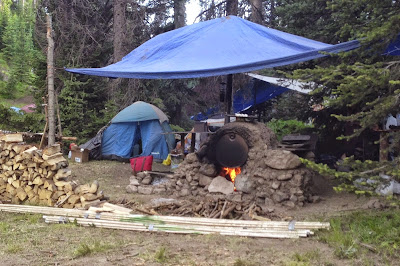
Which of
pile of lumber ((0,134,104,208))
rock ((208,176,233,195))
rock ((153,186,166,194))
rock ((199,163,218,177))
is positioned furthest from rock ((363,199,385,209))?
pile of lumber ((0,134,104,208))

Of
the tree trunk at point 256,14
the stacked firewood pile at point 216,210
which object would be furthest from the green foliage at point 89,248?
the tree trunk at point 256,14

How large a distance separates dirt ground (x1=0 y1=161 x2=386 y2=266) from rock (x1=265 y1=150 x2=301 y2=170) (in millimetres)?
1061

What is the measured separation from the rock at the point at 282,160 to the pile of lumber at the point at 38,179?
2819 millimetres

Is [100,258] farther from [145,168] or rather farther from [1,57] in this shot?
[1,57]

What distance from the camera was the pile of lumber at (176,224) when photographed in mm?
4500

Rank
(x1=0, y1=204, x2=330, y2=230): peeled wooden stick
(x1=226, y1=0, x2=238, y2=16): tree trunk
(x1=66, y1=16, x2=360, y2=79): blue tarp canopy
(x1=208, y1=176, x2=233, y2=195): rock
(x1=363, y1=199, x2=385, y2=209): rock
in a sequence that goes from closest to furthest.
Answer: (x1=0, y1=204, x2=330, y2=230): peeled wooden stick < (x1=363, y1=199, x2=385, y2=209): rock < (x1=66, y1=16, x2=360, y2=79): blue tarp canopy < (x1=208, y1=176, x2=233, y2=195): rock < (x1=226, y1=0, x2=238, y2=16): tree trunk

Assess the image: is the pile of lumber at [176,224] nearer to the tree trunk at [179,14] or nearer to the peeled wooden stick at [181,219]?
the peeled wooden stick at [181,219]

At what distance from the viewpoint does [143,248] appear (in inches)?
164

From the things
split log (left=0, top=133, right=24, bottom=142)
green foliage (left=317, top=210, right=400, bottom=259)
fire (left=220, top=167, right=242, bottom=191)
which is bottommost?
green foliage (left=317, top=210, right=400, bottom=259)

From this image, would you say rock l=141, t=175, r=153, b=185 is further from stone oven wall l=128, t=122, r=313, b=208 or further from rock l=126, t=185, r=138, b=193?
rock l=126, t=185, r=138, b=193

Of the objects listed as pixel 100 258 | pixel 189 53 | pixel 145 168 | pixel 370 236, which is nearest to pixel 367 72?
pixel 370 236

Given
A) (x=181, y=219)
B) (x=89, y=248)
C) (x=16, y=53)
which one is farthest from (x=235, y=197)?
(x=16, y=53)

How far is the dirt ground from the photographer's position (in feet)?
12.4

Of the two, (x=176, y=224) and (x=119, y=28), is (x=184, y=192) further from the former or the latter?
(x=119, y=28)
